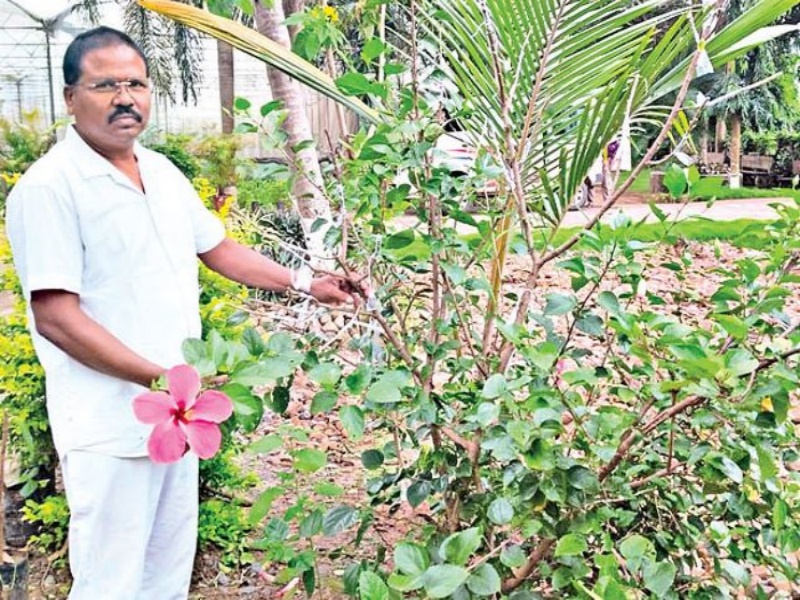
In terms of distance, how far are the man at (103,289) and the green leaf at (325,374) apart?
0.36 meters

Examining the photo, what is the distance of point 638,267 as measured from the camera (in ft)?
5.14

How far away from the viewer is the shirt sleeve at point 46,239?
1.61m

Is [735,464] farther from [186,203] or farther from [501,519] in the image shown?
[186,203]

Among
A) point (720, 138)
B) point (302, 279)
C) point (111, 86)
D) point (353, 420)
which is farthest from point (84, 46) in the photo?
point (720, 138)

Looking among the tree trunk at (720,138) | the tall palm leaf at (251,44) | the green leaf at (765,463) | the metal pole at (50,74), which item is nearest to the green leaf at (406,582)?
the green leaf at (765,463)

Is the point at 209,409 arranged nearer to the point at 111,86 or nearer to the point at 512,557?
the point at 512,557

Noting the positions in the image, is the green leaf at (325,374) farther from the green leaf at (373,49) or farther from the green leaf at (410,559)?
the green leaf at (373,49)

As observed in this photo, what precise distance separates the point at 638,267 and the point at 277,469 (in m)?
2.37

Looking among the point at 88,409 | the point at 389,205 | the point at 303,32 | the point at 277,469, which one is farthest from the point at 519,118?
the point at 277,469

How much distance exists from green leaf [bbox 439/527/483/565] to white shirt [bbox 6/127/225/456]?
0.67m

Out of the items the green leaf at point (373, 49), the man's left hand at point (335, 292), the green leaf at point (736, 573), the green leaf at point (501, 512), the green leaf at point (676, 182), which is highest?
the green leaf at point (373, 49)

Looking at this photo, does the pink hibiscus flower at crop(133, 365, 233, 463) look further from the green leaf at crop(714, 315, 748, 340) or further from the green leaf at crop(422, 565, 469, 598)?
the green leaf at crop(714, 315, 748, 340)

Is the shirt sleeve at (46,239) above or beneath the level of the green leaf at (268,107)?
beneath

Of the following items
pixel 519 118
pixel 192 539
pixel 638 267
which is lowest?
pixel 192 539
